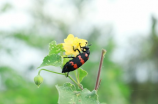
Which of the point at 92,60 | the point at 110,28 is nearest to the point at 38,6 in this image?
the point at 110,28

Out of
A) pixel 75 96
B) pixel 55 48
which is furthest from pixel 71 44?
pixel 75 96

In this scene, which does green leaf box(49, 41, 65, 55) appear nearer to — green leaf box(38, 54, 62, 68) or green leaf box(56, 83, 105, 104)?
green leaf box(38, 54, 62, 68)

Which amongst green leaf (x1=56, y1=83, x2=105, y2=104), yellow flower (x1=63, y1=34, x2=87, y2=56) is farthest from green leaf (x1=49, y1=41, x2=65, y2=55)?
green leaf (x1=56, y1=83, x2=105, y2=104)

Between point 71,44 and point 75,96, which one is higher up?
point 71,44

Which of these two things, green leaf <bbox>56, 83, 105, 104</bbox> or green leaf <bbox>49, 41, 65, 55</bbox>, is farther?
green leaf <bbox>49, 41, 65, 55</bbox>

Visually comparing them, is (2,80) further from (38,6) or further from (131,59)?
(131,59)

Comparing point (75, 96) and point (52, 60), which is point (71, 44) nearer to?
point (52, 60)

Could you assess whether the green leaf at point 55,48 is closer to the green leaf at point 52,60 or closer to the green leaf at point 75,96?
the green leaf at point 52,60
